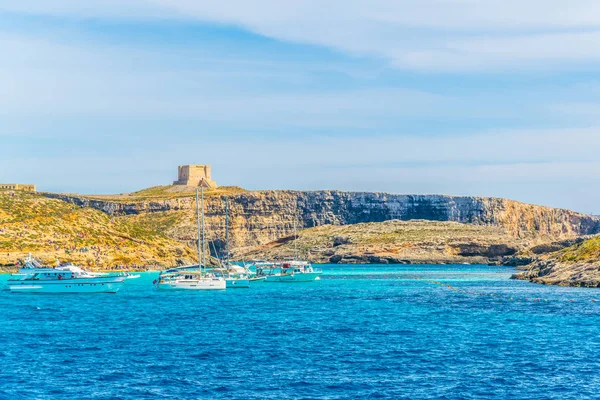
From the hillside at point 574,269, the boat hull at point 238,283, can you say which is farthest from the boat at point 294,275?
the hillside at point 574,269

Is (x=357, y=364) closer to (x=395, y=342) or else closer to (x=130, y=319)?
(x=395, y=342)

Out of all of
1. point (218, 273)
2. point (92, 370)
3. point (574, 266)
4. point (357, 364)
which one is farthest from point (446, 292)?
point (92, 370)

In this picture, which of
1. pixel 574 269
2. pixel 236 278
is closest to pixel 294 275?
pixel 236 278

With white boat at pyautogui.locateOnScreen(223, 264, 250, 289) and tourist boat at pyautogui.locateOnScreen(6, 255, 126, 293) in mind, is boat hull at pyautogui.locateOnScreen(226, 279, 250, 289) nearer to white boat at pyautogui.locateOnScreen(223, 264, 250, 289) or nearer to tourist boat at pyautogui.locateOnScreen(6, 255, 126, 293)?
white boat at pyautogui.locateOnScreen(223, 264, 250, 289)

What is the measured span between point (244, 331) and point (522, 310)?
29.9 meters

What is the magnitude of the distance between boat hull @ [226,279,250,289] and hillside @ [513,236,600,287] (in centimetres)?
4333

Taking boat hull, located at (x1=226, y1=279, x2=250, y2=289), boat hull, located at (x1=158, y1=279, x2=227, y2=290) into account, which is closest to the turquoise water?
boat hull, located at (x1=158, y1=279, x2=227, y2=290)

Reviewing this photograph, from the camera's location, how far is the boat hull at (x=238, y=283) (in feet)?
404

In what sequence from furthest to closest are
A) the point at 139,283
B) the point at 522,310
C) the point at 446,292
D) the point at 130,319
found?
the point at 139,283
the point at 446,292
the point at 522,310
the point at 130,319

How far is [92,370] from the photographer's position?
4475 cm

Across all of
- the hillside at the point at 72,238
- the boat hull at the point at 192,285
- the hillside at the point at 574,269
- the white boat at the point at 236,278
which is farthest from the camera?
the hillside at the point at 72,238

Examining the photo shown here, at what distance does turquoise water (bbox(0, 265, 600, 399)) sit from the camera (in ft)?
132

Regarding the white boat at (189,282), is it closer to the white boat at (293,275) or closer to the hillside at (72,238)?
the white boat at (293,275)

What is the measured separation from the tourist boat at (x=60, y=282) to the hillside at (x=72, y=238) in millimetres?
33708
